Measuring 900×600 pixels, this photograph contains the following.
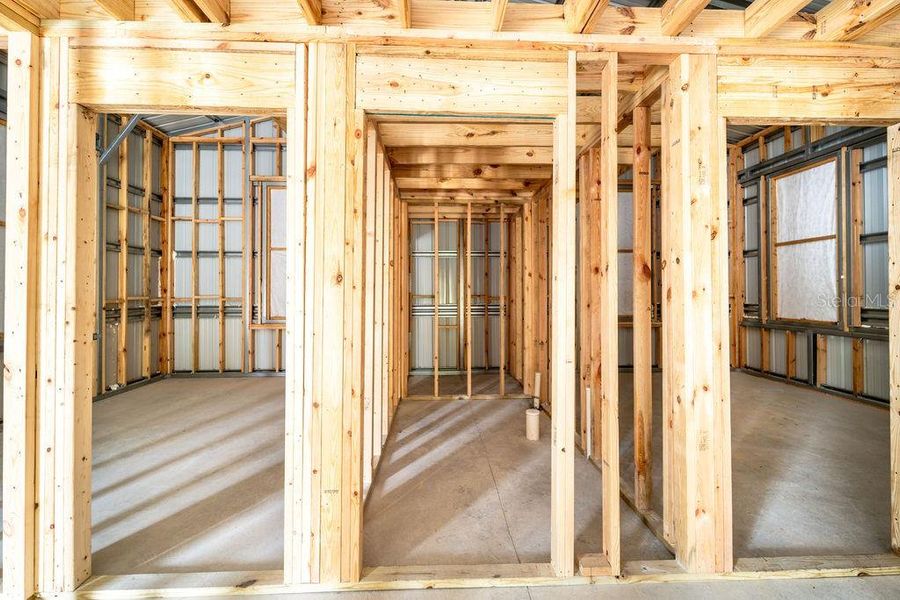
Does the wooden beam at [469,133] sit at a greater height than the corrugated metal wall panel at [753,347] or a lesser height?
greater

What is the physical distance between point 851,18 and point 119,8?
142 inches

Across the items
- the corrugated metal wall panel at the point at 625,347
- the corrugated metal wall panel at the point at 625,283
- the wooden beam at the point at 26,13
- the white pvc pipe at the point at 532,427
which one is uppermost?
the wooden beam at the point at 26,13

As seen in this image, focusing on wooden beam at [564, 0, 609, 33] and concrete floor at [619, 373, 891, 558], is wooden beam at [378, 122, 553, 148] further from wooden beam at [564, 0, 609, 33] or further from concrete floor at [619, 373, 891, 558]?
concrete floor at [619, 373, 891, 558]

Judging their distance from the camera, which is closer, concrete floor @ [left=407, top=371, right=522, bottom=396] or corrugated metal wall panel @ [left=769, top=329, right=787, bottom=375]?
concrete floor @ [left=407, top=371, right=522, bottom=396]

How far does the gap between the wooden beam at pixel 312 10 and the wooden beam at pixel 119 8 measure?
874mm

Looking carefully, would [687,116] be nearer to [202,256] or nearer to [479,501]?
[479,501]

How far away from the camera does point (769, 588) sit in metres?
2.09

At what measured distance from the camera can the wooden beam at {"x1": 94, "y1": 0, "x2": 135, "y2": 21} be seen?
6.41 feet

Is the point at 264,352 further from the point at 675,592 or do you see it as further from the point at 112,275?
the point at 675,592

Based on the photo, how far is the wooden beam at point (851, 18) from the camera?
6.50 ft

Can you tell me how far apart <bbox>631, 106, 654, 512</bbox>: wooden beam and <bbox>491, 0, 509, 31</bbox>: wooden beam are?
3.80ft

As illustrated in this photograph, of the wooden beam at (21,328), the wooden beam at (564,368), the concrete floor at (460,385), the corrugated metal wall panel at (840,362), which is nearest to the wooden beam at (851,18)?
the wooden beam at (564,368)

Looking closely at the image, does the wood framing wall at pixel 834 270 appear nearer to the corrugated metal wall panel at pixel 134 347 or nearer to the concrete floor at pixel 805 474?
the concrete floor at pixel 805 474

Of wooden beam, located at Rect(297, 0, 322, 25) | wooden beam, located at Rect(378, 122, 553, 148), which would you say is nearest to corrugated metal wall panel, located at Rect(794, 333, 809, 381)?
wooden beam, located at Rect(378, 122, 553, 148)
